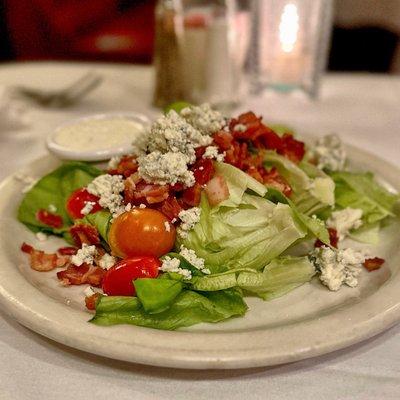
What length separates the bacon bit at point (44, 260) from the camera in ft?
5.24

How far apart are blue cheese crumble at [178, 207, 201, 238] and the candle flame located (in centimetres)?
170

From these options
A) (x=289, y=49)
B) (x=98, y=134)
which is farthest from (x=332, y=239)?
(x=289, y=49)

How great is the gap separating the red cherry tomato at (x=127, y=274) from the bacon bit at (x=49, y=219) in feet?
1.28

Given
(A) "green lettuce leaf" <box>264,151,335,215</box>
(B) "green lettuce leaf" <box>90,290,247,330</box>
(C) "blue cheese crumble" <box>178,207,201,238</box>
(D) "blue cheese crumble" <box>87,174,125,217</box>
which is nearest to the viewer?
(B) "green lettuce leaf" <box>90,290,247,330</box>

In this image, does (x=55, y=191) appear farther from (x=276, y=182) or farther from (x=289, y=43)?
(x=289, y=43)

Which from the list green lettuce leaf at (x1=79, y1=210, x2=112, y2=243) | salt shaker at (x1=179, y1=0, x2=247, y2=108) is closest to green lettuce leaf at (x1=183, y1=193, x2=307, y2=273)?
green lettuce leaf at (x1=79, y1=210, x2=112, y2=243)

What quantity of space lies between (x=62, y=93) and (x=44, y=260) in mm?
1567

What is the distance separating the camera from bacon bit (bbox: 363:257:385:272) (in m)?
1.60

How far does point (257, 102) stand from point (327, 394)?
2.06m

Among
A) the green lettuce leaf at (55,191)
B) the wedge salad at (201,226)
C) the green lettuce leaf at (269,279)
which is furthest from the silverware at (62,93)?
the green lettuce leaf at (269,279)

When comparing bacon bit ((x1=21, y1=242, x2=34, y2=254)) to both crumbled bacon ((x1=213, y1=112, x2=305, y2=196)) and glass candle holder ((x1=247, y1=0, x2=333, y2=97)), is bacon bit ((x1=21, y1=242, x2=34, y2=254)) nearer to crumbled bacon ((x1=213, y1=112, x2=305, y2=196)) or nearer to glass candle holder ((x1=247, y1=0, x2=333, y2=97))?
crumbled bacon ((x1=213, y1=112, x2=305, y2=196))

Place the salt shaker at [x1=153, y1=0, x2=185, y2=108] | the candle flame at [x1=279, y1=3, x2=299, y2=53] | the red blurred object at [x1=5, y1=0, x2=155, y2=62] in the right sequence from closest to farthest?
1. the salt shaker at [x1=153, y1=0, x2=185, y2=108]
2. the candle flame at [x1=279, y1=3, x2=299, y2=53]
3. the red blurred object at [x1=5, y1=0, x2=155, y2=62]

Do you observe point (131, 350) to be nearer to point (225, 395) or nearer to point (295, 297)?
point (225, 395)

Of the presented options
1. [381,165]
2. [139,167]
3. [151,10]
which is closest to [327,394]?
[139,167]
